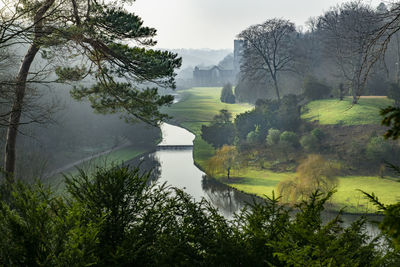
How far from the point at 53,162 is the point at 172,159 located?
11.0m

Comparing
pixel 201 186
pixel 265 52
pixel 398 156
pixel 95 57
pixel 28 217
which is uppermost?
pixel 265 52

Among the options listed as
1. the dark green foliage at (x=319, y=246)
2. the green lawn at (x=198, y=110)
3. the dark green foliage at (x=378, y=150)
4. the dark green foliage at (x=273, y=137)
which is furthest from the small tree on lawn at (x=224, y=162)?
the dark green foliage at (x=319, y=246)

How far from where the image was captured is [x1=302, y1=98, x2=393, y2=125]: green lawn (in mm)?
25517

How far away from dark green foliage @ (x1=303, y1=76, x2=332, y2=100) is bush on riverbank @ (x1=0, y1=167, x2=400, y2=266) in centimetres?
2886

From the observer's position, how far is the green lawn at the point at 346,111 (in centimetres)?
2552

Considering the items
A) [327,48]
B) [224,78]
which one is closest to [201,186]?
[327,48]

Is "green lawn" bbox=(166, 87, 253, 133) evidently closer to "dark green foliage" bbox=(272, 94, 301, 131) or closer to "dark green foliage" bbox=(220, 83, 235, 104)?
"dark green foliage" bbox=(220, 83, 235, 104)

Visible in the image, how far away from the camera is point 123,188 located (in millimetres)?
3830

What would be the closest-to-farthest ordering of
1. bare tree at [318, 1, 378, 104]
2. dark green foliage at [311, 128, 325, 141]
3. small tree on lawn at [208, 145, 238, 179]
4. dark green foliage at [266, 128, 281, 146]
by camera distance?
bare tree at [318, 1, 378, 104] < dark green foliage at [311, 128, 325, 141] < small tree on lawn at [208, 145, 238, 179] < dark green foliage at [266, 128, 281, 146]

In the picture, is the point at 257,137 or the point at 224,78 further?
the point at 224,78

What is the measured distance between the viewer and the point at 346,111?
89.7 ft

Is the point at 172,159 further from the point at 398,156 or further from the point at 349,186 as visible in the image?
the point at 398,156

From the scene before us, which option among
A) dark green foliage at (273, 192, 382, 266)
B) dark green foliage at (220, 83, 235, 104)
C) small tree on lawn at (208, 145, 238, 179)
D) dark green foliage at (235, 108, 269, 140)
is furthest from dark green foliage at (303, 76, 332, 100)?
dark green foliage at (273, 192, 382, 266)

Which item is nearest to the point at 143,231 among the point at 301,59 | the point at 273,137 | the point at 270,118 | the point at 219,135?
the point at 273,137
